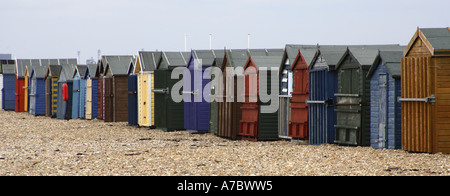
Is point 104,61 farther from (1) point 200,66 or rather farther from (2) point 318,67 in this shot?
(2) point 318,67

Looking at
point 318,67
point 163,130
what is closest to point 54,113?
point 163,130

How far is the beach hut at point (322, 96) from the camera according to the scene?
63.4 feet

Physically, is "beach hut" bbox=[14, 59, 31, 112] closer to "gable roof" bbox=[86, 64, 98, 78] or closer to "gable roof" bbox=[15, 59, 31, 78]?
"gable roof" bbox=[15, 59, 31, 78]

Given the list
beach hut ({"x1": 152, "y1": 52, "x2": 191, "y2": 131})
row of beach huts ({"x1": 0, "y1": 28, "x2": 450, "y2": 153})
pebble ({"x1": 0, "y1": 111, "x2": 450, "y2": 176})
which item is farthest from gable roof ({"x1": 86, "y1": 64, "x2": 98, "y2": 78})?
pebble ({"x1": 0, "y1": 111, "x2": 450, "y2": 176})

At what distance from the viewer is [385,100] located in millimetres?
17359

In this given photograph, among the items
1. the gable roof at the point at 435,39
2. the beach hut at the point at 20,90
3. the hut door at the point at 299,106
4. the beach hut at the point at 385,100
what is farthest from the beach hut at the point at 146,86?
the beach hut at the point at 20,90

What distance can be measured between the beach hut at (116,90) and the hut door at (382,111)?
19007 millimetres

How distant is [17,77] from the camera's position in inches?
1981

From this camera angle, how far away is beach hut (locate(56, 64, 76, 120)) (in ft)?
132

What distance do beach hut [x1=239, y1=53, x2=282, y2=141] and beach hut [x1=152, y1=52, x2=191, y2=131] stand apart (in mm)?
5593

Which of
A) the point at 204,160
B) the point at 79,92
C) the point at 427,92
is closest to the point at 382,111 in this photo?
the point at 427,92

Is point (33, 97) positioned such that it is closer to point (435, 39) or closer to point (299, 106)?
point (299, 106)

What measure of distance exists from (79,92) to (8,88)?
618 inches

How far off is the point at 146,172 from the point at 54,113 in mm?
30032
